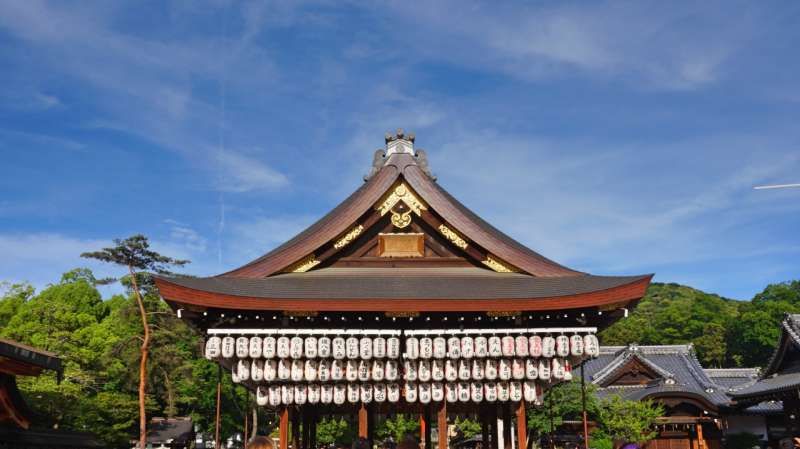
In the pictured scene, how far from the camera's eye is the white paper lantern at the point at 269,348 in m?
14.2

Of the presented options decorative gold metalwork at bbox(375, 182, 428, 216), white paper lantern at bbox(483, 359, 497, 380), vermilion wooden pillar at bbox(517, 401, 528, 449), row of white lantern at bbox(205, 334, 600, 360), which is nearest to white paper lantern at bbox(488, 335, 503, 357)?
row of white lantern at bbox(205, 334, 600, 360)

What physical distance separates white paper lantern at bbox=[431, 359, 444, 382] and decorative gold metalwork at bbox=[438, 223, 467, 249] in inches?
129

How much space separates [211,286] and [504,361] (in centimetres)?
695

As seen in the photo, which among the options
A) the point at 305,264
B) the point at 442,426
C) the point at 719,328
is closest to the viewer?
the point at 442,426

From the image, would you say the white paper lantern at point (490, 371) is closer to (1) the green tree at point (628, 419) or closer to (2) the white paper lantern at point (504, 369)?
(2) the white paper lantern at point (504, 369)

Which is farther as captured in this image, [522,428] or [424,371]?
[522,428]

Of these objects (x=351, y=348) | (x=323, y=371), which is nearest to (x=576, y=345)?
(x=351, y=348)

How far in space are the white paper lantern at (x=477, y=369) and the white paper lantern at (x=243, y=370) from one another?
16.9 ft

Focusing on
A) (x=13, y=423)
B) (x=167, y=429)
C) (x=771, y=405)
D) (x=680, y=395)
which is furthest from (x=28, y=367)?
(x=167, y=429)

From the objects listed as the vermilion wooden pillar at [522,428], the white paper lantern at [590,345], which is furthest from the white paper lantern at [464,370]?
the white paper lantern at [590,345]

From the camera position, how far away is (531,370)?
48.2ft

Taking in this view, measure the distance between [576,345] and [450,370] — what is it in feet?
9.61

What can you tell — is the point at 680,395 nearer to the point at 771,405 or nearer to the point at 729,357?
the point at 771,405

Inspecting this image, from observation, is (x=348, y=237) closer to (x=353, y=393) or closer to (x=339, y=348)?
(x=339, y=348)
